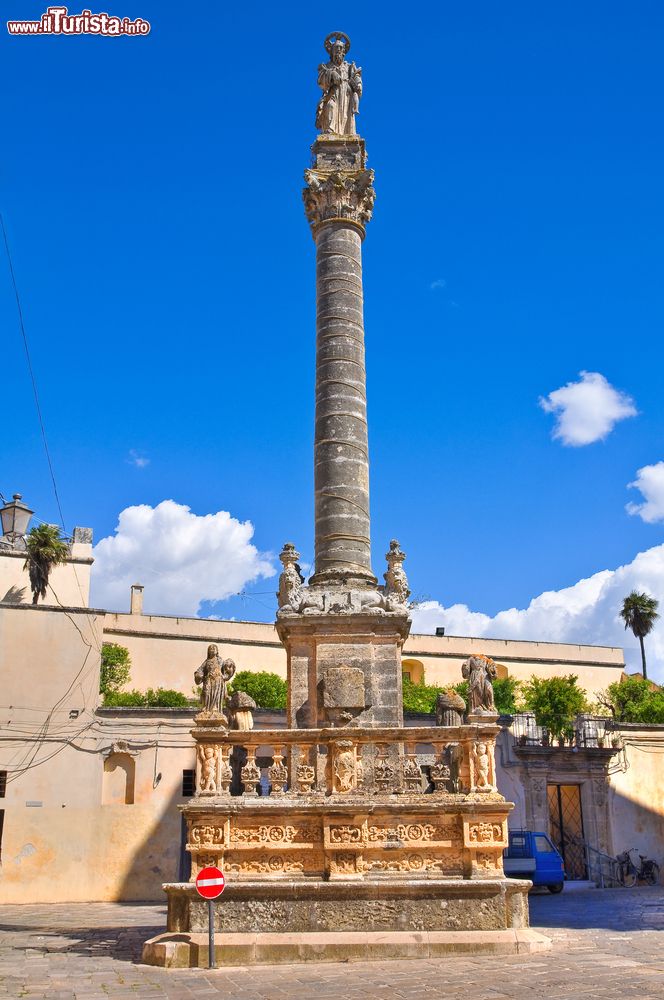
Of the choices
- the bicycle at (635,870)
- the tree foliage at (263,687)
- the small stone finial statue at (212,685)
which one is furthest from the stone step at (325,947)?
the tree foliage at (263,687)

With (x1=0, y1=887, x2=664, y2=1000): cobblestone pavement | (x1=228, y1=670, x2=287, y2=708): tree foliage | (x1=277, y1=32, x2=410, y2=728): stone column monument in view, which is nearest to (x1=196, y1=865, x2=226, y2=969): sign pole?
(x1=0, y1=887, x2=664, y2=1000): cobblestone pavement

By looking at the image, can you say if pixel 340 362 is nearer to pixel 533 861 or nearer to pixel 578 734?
pixel 533 861

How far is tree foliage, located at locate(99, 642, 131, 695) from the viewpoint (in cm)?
4697

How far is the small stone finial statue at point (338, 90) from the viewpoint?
1866cm

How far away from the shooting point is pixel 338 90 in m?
18.9

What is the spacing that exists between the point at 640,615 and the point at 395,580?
49.9 meters

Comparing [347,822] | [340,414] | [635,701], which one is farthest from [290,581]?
[635,701]

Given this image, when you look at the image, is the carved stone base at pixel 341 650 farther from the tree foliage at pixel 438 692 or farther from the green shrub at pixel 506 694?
the green shrub at pixel 506 694

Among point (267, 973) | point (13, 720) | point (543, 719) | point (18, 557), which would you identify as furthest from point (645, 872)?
point (18, 557)

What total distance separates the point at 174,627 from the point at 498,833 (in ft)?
133

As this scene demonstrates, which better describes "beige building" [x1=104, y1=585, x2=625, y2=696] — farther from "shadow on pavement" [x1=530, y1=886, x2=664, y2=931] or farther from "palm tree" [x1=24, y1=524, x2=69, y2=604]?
"shadow on pavement" [x1=530, y1=886, x2=664, y2=931]

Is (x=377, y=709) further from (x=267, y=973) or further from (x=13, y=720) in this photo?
(x=13, y=720)

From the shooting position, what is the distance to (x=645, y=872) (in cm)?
3098

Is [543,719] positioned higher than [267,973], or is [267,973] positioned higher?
[543,719]
